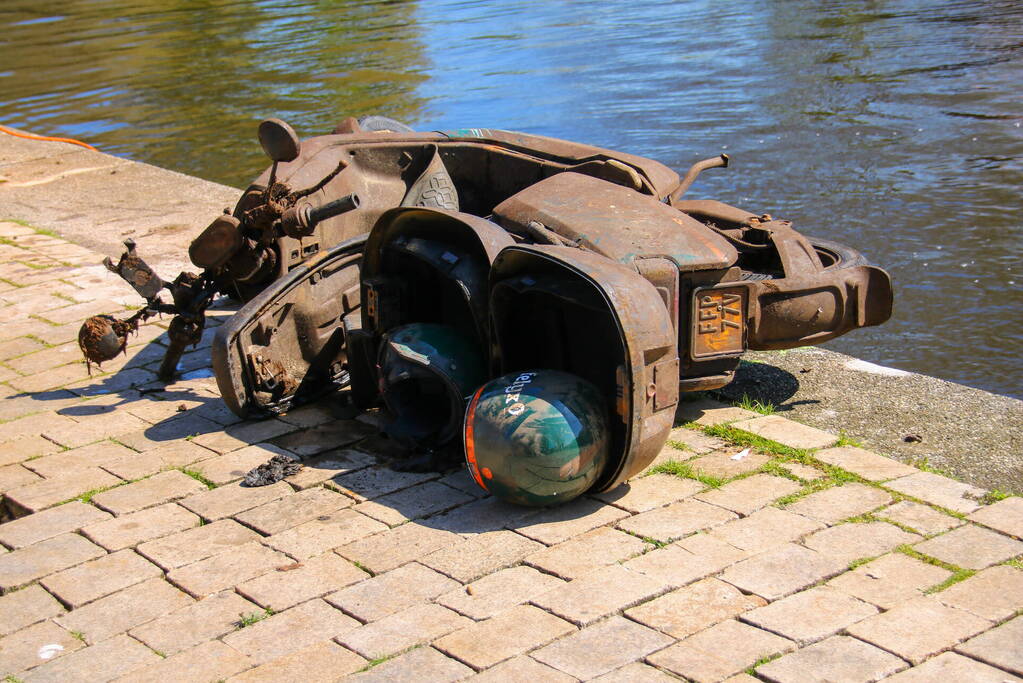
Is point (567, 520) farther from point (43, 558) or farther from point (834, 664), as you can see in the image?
point (43, 558)

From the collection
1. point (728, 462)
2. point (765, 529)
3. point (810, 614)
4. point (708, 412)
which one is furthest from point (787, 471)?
point (810, 614)

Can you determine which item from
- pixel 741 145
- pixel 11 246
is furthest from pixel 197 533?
pixel 741 145

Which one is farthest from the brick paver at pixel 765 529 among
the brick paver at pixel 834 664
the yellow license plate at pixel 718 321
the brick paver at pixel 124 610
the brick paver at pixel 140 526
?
the brick paver at pixel 140 526

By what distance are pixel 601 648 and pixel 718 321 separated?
7.03 feet

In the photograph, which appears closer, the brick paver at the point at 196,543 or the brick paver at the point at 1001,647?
the brick paver at the point at 1001,647

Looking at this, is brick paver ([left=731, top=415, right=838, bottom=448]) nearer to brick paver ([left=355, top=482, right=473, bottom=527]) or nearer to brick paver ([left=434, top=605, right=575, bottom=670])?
brick paver ([left=355, top=482, right=473, bottom=527])

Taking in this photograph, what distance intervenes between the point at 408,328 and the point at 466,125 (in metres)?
9.45

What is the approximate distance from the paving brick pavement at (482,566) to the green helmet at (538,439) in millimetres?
189

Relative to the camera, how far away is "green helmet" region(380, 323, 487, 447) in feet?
17.3

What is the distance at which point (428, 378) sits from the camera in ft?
18.0

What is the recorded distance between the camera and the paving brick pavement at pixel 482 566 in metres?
3.81

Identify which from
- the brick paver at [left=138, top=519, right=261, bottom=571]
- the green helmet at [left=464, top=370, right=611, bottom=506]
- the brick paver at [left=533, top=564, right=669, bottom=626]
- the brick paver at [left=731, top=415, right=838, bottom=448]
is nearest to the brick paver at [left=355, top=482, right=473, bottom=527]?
the green helmet at [left=464, top=370, right=611, bottom=506]

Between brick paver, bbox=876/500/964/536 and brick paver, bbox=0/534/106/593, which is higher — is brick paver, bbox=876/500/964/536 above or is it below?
below

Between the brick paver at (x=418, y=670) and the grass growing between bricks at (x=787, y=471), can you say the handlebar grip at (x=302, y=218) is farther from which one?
the brick paver at (x=418, y=670)
